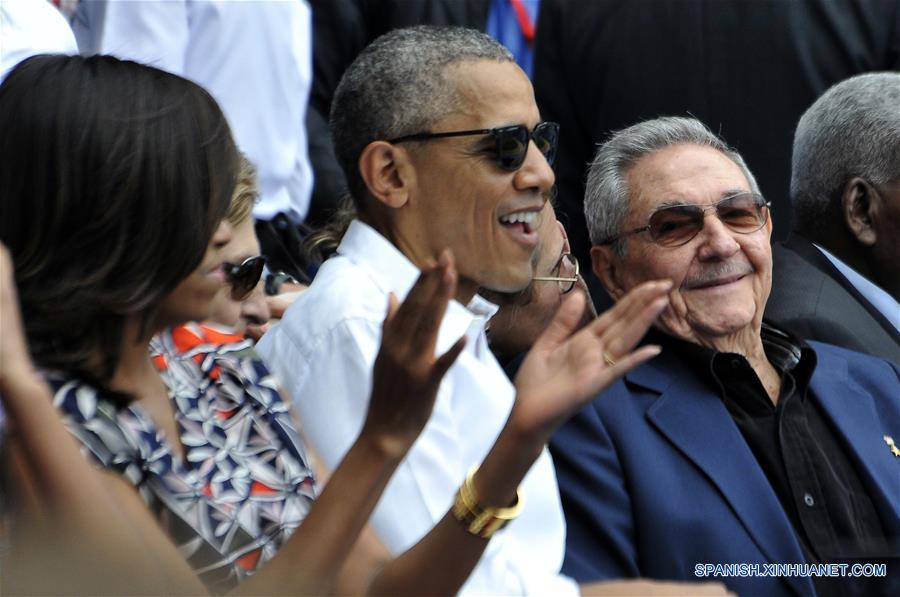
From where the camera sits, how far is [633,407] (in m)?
3.51

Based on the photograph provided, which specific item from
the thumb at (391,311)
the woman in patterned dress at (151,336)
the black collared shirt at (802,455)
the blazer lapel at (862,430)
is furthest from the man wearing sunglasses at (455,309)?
the blazer lapel at (862,430)

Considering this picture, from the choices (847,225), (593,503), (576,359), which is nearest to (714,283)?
(593,503)

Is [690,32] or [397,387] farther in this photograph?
[690,32]

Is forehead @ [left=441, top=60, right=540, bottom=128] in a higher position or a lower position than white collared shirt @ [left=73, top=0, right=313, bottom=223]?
higher

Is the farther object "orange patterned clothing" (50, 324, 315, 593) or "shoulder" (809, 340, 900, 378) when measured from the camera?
"shoulder" (809, 340, 900, 378)

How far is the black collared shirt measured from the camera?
11.4 ft

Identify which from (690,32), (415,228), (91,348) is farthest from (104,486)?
(690,32)

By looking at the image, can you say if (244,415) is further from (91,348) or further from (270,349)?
(270,349)

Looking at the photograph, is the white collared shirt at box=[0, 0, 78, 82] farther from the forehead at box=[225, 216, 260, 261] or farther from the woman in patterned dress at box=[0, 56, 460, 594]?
the woman in patterned dress at box=[0, 56, 460, 594]

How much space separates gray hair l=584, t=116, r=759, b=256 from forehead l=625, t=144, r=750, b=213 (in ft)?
0.08

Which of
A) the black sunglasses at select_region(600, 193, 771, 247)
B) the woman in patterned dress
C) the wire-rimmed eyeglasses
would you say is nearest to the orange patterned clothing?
the woman in patterned dress

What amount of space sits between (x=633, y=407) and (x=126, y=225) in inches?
61.1

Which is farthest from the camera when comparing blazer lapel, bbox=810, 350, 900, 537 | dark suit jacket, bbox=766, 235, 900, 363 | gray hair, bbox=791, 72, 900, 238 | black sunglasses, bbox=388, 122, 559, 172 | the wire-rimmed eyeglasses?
gray hair, bbox=791, 72, 900, 238

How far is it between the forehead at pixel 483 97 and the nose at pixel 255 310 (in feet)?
2.36
